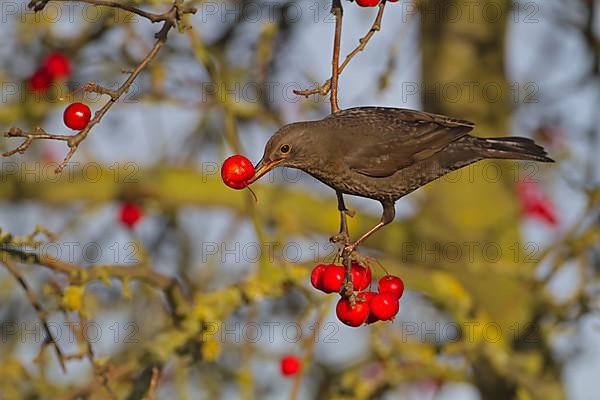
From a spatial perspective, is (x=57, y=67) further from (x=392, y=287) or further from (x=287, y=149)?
(x=392, y=287)

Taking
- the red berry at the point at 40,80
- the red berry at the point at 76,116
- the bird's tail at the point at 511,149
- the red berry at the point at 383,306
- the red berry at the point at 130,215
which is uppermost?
the red berry at the point at 76,116

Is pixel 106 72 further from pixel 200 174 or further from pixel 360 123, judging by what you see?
pixel 360 123

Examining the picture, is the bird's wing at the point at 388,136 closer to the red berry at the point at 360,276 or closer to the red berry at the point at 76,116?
the red berry at the point at 360,276

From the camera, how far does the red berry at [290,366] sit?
357cm

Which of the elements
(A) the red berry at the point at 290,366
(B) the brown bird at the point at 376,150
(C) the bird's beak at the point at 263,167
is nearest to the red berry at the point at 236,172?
(C) the bird's beak at the point at 263,167

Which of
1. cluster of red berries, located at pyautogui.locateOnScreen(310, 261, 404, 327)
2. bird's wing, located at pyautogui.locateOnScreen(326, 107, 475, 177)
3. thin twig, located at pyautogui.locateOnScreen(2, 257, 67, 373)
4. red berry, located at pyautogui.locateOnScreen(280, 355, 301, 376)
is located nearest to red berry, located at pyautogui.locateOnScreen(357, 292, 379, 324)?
cluster of red berries, located at pyautogui.locateOnScreen(310, 261, 404, 327)

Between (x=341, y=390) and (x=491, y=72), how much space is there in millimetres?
1989

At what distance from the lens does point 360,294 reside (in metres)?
2.17

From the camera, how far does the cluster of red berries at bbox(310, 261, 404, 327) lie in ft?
6.87

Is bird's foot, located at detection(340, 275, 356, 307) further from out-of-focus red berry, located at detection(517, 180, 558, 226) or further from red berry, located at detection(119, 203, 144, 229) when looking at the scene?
out-of-focus red berry, located at detection(517, 180, 558, 226)

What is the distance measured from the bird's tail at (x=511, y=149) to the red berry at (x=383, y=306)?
0.55 meters

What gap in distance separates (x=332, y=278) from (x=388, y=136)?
441 mm

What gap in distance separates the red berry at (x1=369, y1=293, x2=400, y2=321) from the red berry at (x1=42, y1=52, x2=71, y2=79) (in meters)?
2.57

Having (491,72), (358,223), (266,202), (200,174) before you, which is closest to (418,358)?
(358,223)
